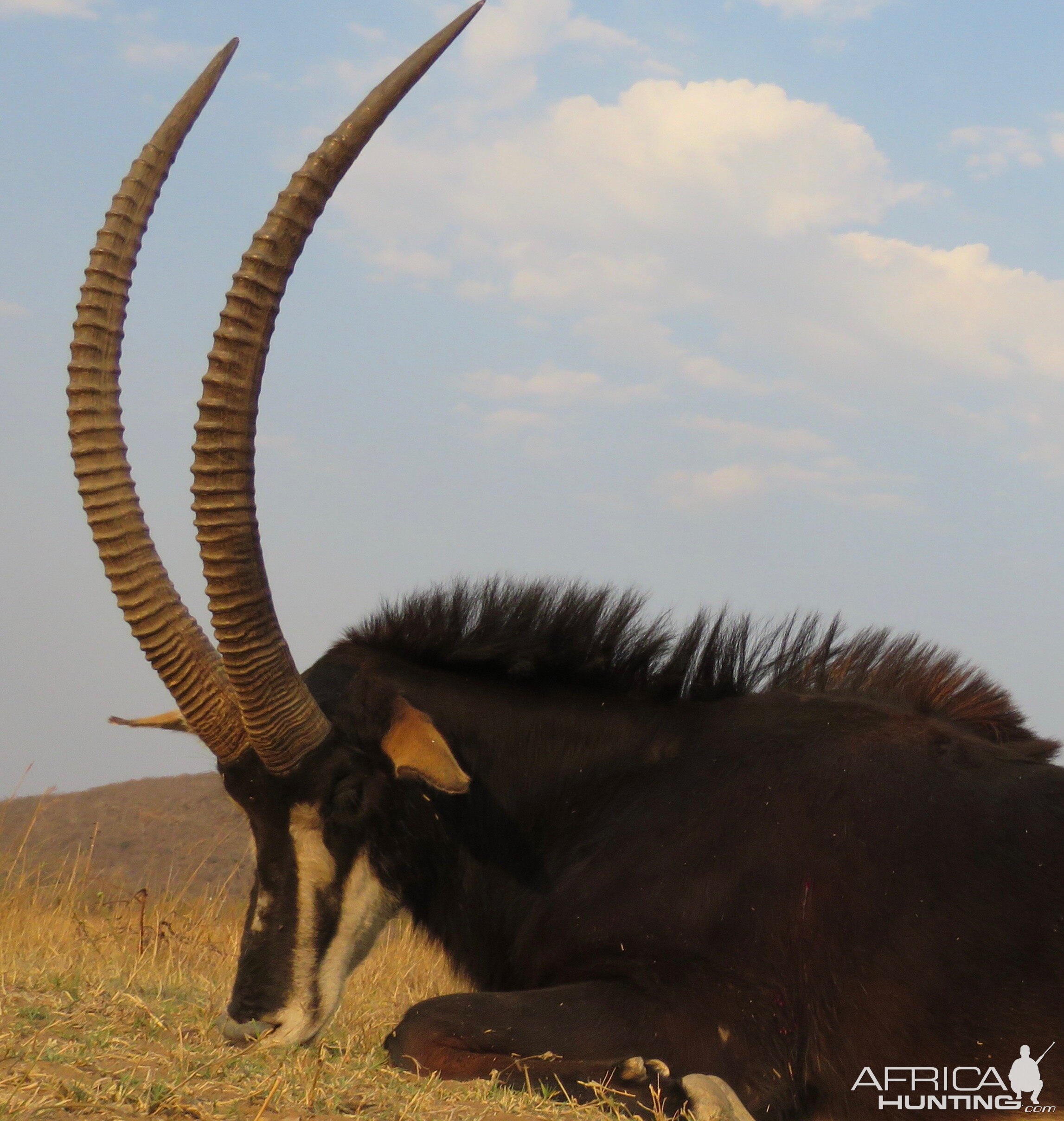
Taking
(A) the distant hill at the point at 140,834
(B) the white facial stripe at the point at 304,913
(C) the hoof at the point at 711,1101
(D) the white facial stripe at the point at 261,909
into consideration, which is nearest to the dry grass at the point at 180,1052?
(B) the white facial stripe at the point at 304,913

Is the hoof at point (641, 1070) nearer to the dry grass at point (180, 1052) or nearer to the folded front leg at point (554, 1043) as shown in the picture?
the folded front leg at point (554, 1043)

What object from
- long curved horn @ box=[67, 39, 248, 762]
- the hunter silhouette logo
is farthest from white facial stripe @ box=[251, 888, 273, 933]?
the hunter silhouette logo

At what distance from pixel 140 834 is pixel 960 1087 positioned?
12.2m

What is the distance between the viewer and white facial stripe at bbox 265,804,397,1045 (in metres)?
4.54

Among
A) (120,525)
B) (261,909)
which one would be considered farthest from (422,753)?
(120,525)

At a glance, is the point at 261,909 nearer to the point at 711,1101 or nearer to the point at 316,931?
the point at 316,931

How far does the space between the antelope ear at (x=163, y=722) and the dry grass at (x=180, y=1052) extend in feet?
Result: 3.44

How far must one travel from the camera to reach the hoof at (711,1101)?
12.3ft

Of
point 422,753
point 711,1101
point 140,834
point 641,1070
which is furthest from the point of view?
point 140,834

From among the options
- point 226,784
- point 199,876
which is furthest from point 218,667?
point 199,876

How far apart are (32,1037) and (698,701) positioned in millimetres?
2750

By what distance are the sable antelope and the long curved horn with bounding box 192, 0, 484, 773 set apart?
1 centimetres

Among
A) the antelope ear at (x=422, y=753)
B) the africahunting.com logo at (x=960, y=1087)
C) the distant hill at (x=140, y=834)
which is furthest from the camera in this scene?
the distant hill at (x=140, y=834)

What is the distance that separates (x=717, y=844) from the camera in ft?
14.9
